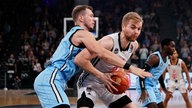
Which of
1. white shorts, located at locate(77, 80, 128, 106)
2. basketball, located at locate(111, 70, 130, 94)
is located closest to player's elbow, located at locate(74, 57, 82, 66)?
basketball, located at locate(111, 70, 130, 94)

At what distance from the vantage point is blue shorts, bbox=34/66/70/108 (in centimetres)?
437

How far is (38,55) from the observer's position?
685 inches

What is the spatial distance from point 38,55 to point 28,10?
18.9ft

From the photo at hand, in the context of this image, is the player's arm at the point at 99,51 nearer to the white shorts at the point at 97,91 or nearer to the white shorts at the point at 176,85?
the white shorts at the point at 97,91

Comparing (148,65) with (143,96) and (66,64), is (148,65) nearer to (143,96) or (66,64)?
(143,96)

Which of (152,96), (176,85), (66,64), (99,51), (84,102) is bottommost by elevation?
(176,85)

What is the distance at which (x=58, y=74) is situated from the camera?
4.52 metres

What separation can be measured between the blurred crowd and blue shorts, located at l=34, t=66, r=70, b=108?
39.4 feet

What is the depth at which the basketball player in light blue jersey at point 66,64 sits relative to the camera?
14.3 feet

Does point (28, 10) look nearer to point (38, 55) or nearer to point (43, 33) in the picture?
point (43, 33)

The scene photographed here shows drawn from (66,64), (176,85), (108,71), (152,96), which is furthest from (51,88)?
(176,85)

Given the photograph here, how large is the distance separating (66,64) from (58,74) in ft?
0.45

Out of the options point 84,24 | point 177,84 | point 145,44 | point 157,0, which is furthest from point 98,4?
point 84,24

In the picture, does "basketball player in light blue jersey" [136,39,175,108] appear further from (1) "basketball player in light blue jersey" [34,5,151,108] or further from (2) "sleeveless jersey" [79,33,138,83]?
(1) "basketball player in light blue jersey" [34,5,151,108]
